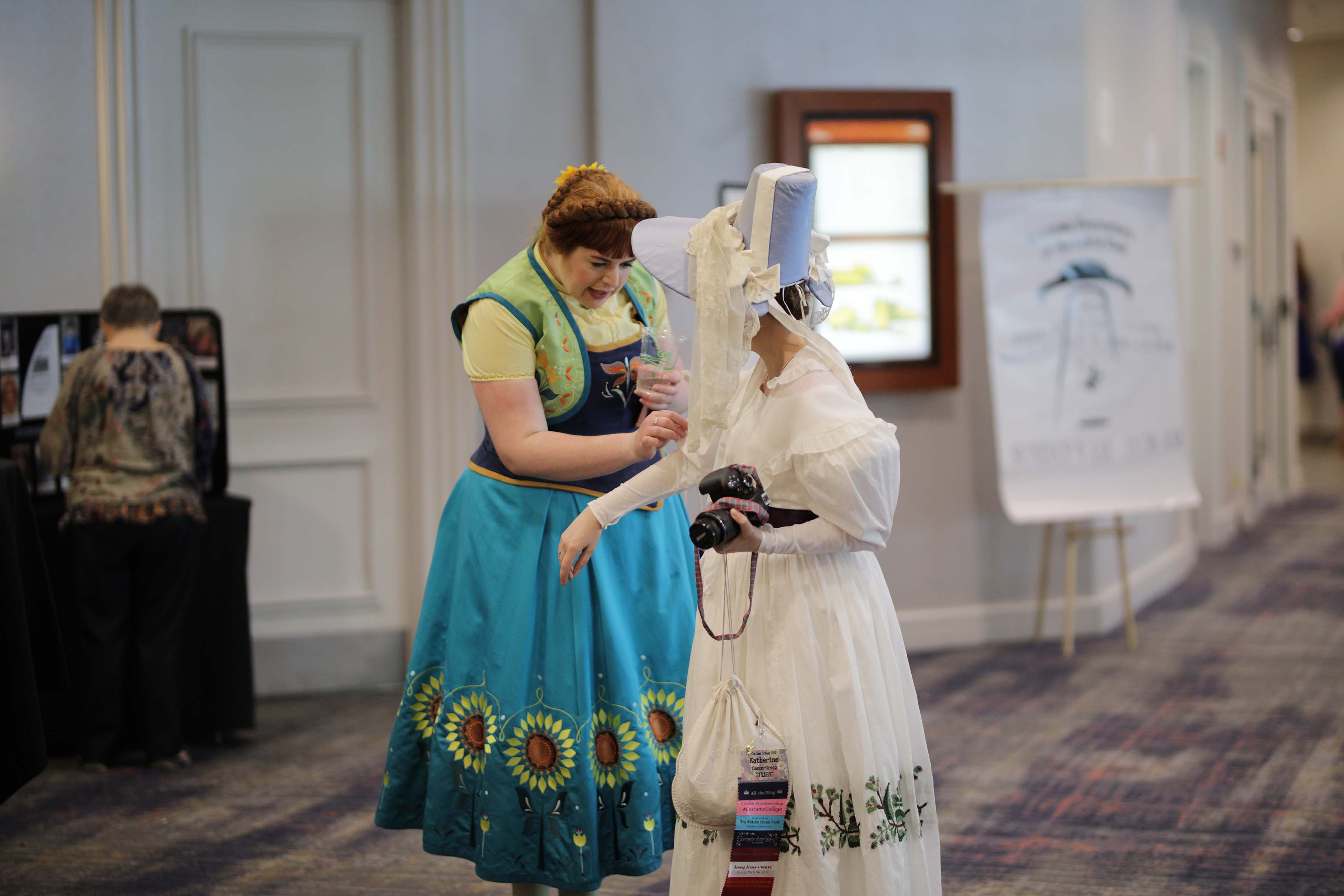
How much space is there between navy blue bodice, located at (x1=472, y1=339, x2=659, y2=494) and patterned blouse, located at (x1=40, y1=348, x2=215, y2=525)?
1.72 m

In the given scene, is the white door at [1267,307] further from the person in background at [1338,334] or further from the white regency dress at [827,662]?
the white regency dress at [827,662]

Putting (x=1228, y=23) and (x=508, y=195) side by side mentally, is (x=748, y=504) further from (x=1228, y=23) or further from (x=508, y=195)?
(x=1228, y=23)

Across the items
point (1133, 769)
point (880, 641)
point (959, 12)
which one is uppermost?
point (959, 12)

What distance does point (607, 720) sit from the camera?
225cm

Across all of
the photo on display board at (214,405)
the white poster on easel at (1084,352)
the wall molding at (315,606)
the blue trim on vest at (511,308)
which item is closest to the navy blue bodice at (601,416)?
the blue trim on vest at (511,308)

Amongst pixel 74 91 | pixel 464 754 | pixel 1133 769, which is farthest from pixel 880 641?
pixel 74 91

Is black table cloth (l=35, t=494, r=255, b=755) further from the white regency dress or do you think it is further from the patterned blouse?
the white regency dress

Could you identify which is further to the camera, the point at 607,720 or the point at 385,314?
the point at 385,314

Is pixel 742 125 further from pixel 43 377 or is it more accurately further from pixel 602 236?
pixel 602 236

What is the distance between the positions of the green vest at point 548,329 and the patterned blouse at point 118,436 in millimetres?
1742

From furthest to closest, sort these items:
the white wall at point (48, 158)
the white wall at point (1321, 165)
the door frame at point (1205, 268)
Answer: the white wall at point (1321, 165) → the door frame at point (1205, 268) → the white wall at point (48, 158)

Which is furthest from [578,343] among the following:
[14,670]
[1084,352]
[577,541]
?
[1084,352]

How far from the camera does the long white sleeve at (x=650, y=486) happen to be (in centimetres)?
191

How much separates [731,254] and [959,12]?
134 inches
